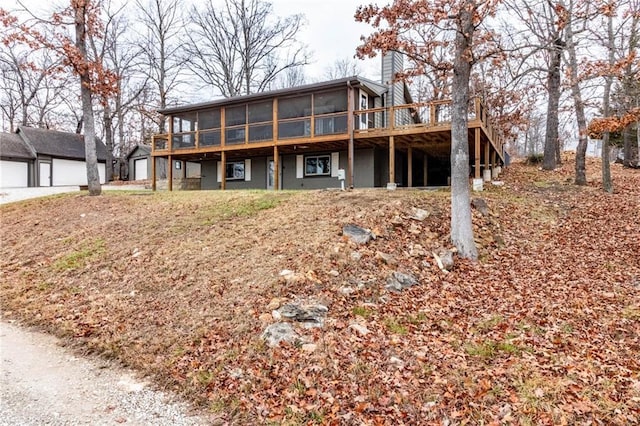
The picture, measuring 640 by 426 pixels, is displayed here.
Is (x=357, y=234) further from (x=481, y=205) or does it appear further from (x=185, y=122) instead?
(x=185, y=122)

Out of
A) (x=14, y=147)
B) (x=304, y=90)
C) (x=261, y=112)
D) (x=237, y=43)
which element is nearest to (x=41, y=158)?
(x=14, y=147)

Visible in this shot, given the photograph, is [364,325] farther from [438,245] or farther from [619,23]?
[619,23]

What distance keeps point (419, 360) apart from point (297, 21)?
105 ft

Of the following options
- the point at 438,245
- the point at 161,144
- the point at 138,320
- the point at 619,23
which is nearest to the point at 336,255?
the point at 438,245

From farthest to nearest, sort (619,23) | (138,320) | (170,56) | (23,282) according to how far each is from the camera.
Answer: (170,56)
(619,23)
(23,282)
(138,320)

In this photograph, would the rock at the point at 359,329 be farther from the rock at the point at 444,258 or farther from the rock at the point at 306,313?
the rock at the point at 444,258

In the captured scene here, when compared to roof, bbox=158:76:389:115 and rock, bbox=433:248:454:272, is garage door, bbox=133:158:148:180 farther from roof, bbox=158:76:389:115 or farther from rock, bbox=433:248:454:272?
rock, bbox=433:248:454:272

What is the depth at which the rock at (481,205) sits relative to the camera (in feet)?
31.9

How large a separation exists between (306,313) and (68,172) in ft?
109

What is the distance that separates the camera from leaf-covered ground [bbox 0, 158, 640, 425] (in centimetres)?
379

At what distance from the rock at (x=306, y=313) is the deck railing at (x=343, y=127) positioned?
10187 mm

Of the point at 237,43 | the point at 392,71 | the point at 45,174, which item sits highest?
the point at 237,43

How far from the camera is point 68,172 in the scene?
3117 centimetres

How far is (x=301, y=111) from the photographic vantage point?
17391 millimetres
